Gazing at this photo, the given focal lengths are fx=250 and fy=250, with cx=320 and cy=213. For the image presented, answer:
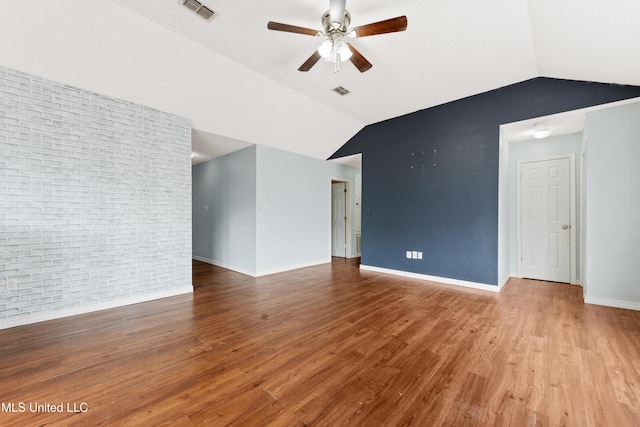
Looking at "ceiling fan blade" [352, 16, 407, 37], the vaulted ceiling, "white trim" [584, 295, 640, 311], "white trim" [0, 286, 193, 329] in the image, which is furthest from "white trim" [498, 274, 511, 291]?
"white trim" [0, 286, 193, 329]

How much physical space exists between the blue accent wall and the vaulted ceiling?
26 cm

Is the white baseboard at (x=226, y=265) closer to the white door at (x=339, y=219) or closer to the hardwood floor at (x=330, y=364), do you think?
the hardwood floor at (x=330, y=364)

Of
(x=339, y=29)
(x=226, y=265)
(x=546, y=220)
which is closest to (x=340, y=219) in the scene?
(x=226, y=265)

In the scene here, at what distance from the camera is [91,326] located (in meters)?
2.69

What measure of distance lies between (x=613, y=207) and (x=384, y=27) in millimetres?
3628

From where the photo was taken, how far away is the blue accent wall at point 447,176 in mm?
3636

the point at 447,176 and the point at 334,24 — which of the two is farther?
the point at 447,176

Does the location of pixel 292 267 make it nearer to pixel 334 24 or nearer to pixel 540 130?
pixel 334 24

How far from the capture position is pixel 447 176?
4.38 metres

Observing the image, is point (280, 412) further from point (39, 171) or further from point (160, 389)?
point (39, 171)

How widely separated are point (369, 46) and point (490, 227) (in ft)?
10.5

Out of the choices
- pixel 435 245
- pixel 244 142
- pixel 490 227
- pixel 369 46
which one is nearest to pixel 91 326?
pixel 244 142

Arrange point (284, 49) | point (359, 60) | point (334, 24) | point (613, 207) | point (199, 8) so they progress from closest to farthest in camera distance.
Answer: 1. point (334, 24)
2. point (199, 8)
3. point (359, 60)
4. point (284, 49)
5. point (613, 207)

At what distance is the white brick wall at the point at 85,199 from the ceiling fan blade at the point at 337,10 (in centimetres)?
282
